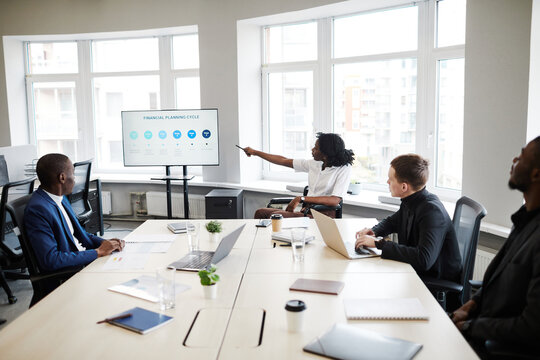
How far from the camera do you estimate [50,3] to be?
6.16 m

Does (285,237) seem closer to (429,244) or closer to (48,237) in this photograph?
(429,244)

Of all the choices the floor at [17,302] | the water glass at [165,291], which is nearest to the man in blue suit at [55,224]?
the water glass at [165,291]

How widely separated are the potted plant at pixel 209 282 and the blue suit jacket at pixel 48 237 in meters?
0.87

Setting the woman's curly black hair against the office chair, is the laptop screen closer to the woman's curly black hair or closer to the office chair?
the office chair

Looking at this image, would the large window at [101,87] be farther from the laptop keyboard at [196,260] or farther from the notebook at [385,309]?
the notebook at [385,309]

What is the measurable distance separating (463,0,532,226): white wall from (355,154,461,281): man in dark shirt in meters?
1.20

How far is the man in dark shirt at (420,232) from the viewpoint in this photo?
237 centimetres

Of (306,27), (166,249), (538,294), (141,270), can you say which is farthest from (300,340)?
(306,27)

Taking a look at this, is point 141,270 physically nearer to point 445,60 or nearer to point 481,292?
point 481,292

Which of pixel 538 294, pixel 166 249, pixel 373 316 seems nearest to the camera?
pixel 538 294

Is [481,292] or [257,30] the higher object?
[257,30]

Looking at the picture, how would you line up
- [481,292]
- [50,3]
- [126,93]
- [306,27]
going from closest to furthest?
[481,292], [306,27], [50,3], [126,93]

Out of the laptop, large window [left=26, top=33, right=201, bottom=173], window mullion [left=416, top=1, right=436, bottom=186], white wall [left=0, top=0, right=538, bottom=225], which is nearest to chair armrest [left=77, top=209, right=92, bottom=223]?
white wall [left=0, top=0, right=538, bottom=225]

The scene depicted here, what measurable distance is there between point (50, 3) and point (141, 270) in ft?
16.8
